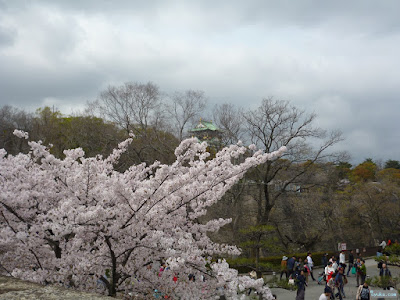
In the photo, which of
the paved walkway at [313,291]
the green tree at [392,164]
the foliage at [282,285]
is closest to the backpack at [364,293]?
the paved walkway at [313,291]

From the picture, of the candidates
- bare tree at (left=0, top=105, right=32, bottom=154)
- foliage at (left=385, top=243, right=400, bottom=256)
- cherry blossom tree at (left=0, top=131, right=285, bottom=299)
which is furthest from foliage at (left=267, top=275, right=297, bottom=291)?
bare tree at (left=0, top=105, right=32, bottom=154)

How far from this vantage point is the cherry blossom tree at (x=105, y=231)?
17.9ft

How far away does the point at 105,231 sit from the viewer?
18.3ft

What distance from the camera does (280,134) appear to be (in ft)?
73.6

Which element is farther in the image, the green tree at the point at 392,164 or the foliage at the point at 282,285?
the green tree at the point at 392,164

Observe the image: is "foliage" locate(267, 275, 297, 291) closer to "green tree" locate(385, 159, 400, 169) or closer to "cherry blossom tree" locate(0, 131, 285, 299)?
"cherry blossom tree" locate(0, 131, 285, 299)

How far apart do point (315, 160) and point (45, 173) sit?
18.4 meters

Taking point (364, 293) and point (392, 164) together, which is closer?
point (364, 293)

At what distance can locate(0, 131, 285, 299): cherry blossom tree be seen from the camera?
17.9 ft

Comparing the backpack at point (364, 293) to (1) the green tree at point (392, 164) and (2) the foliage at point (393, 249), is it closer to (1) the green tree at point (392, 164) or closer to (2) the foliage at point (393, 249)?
(2) the foliage at point (393, 249)

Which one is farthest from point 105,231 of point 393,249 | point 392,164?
point 392,164

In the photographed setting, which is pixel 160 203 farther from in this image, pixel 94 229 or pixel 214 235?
pixel 214 235

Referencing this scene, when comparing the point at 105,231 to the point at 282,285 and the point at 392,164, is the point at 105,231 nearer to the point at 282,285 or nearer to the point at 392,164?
the point at 282,285

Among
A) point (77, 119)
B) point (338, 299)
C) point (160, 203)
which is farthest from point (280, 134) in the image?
point (77, 119)
